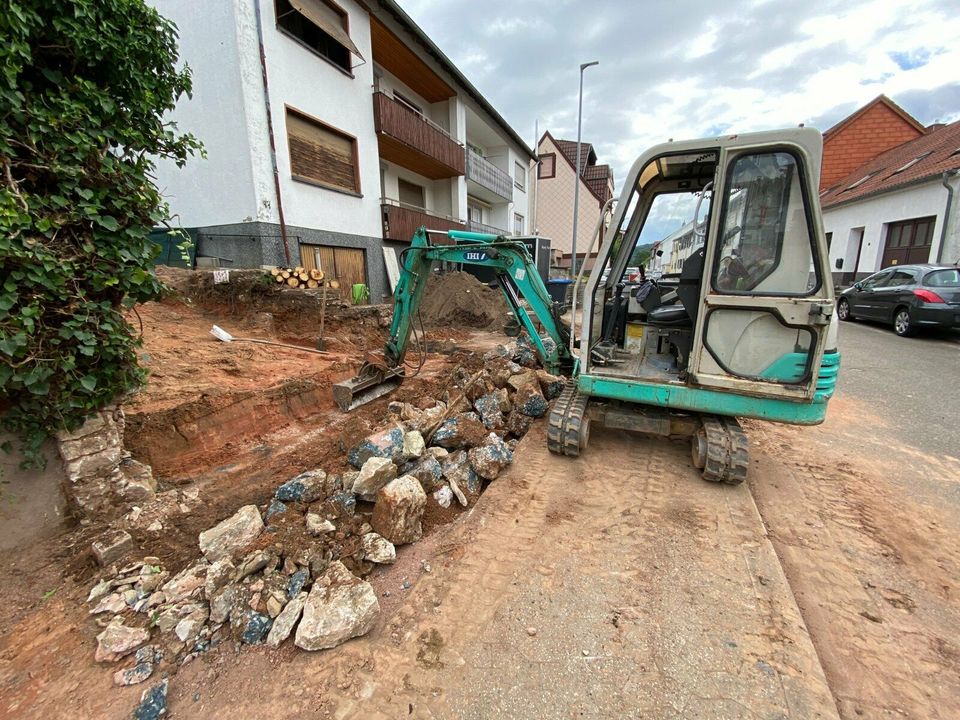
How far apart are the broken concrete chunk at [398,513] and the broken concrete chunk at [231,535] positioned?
2.42ft

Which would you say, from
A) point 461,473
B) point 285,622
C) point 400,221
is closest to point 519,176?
point 400,221

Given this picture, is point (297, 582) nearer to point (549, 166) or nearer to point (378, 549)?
point (378, 549)

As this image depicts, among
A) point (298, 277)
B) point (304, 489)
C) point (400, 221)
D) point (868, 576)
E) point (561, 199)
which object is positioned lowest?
point (868, 576)

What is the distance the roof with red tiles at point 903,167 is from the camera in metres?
Answer: 14.1

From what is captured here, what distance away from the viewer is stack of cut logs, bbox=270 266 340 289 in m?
8.13

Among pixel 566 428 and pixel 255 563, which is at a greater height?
pixel 566 428

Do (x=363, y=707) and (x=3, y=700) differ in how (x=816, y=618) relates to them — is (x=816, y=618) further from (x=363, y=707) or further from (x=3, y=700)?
(x=3, y=700)

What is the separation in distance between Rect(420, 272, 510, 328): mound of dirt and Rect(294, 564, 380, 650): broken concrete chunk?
9.35m

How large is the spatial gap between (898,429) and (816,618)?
386cm

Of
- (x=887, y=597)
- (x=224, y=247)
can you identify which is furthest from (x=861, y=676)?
(x=224, y=247)

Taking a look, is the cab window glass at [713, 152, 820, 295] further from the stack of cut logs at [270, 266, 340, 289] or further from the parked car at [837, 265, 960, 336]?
the parked car at [837, 265, 960, 336]

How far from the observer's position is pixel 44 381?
2.13m

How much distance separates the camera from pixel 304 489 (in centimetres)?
292

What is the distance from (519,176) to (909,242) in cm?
1669
